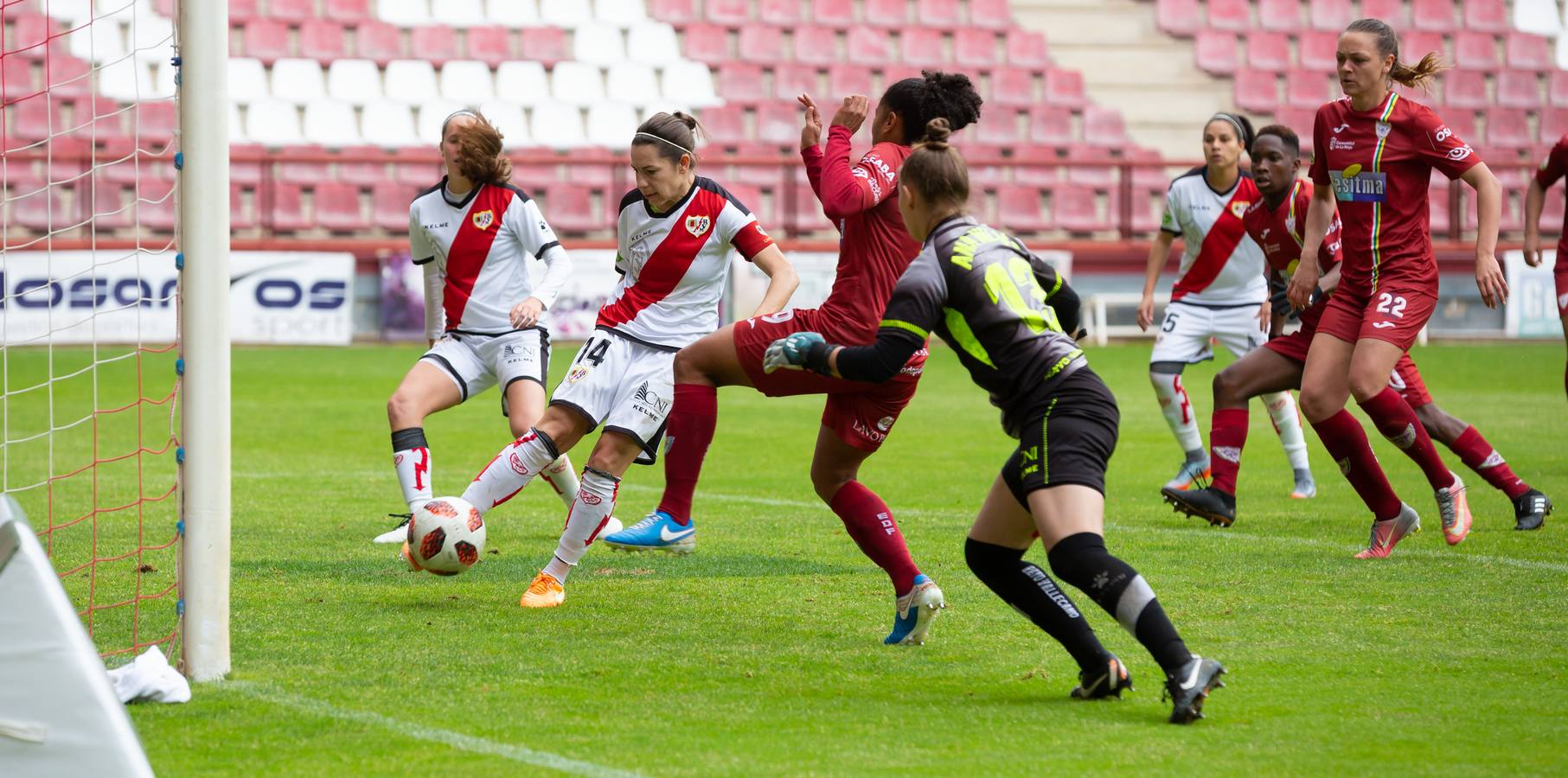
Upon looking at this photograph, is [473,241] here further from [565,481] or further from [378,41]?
[378,41]

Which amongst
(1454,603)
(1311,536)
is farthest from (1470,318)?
(1454,603)

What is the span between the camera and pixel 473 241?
23.2 feet

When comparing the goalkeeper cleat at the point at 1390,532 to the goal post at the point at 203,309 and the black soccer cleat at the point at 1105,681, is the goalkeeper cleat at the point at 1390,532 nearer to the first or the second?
the black soccer cleat at the point at 1105,681

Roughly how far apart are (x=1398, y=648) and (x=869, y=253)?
206cm

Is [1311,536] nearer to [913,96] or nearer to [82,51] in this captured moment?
[913,96]

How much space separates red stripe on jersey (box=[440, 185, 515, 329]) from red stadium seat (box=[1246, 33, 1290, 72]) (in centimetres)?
2256

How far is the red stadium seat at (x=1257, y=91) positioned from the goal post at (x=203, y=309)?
24471mm

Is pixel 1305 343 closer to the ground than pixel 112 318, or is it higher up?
higher up

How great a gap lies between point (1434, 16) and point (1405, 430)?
Result: 23.6 metres

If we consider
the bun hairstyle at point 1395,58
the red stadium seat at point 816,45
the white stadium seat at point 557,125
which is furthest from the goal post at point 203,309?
the red stadium seat at point 816,45

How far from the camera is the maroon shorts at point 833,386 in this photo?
16.6 ft

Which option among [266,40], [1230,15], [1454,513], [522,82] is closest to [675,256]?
[1454,513]

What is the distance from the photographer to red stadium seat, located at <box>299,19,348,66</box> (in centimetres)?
2434

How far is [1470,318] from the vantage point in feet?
72.8
